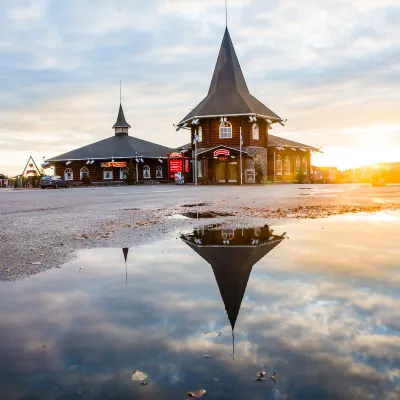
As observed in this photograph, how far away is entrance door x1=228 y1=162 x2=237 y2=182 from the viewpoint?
49125mm

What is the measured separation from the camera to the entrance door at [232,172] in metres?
49.1

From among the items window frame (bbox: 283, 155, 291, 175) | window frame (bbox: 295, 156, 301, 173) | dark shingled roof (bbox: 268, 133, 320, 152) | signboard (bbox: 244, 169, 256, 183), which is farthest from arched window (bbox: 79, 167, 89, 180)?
window frame (bbox: 295, 156, 301, 173)

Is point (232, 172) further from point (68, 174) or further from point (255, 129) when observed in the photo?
point (68, 174)

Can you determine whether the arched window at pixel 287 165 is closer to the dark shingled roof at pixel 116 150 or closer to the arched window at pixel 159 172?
the dark shingled roof at pixel 116 150

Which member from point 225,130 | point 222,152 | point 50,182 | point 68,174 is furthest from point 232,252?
point 68,174

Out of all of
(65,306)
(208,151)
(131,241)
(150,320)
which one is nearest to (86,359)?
(150,320)

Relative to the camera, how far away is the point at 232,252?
500cm

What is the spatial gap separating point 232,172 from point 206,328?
47231 millimetres

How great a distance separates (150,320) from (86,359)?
1.99 feet

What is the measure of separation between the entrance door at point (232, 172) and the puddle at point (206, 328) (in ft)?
146

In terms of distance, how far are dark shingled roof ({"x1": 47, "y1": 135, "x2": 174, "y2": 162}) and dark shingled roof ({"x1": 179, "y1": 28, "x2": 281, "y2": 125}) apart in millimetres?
10177

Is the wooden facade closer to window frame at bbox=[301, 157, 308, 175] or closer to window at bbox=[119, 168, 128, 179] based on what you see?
window at bbox=[119, 168, 128, 179]

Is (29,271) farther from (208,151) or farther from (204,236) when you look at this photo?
(208,151)

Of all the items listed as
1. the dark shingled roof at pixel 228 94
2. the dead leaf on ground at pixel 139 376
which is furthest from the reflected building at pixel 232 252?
the dark shingled roof at pixel 228 94
